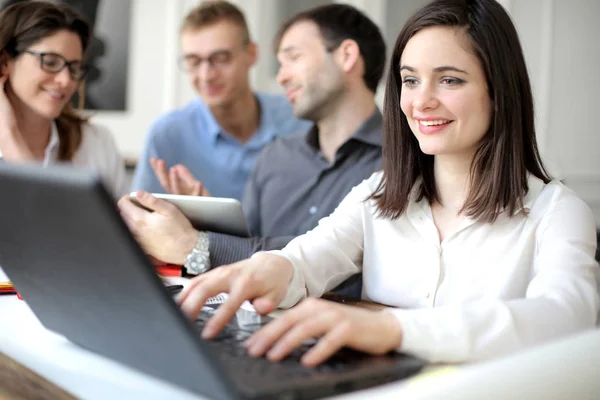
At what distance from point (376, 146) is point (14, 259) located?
4.97 feet

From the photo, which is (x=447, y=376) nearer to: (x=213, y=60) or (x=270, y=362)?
(x=270, y=362)

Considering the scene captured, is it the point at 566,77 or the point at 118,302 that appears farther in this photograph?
the point at 566,77

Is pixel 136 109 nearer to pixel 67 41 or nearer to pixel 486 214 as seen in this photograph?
pixel 67 41

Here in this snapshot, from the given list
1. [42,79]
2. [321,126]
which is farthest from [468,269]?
[42,79]

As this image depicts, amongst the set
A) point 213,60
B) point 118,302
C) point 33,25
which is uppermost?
point 33,25

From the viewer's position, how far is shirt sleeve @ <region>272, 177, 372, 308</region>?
120 cm

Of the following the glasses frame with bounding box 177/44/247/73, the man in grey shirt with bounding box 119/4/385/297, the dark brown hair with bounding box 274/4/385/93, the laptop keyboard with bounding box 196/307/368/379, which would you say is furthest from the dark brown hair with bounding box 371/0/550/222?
the glasses frame with bounding box 177/44/247/73

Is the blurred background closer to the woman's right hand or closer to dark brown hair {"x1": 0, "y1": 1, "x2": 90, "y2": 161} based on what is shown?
dark brown hair {"x1": 0, "y1": 1, "x2": 90, "y2": 161}

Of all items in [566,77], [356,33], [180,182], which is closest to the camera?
[180,182]

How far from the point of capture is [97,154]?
2.62 m

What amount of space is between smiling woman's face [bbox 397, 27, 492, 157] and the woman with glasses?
1.46 m

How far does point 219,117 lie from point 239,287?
2343 mm

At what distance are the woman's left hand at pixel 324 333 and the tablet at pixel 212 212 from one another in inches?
28.6

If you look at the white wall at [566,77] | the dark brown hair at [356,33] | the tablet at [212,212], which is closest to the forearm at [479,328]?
the tablet at [212,212]
